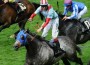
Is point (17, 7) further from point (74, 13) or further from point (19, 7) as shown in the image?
point (74, 13)

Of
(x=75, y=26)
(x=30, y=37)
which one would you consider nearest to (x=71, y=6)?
(x=75, y=26)

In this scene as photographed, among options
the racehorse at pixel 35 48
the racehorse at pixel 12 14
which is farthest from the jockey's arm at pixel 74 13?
the racehorse at pixel 12 14

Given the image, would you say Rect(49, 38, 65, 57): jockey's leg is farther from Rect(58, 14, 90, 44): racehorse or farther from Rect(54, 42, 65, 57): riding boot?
Rect(58, 14, 90, 44): racehorse

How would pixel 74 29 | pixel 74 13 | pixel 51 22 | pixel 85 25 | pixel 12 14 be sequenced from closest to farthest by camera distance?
pixel 51 22 → pixel 74 13 → pixel 74 29 → pixel 85 25 → pixel 12 14

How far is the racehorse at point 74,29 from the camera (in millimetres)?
11477

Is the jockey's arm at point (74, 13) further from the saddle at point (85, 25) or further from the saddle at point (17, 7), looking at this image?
the saddle at point (17, 7)

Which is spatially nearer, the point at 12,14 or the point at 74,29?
the point at 74,29

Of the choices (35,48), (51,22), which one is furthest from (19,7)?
(35,48)

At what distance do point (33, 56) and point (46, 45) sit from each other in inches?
20.0

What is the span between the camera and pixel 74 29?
1162 centimetres

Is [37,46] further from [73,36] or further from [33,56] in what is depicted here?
[73,36]

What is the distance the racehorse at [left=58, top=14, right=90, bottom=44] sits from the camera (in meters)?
11.5

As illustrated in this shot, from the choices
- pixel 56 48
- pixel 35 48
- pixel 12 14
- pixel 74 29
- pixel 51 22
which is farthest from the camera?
pixel 12 14

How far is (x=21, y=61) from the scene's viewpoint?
1149 centimetres
